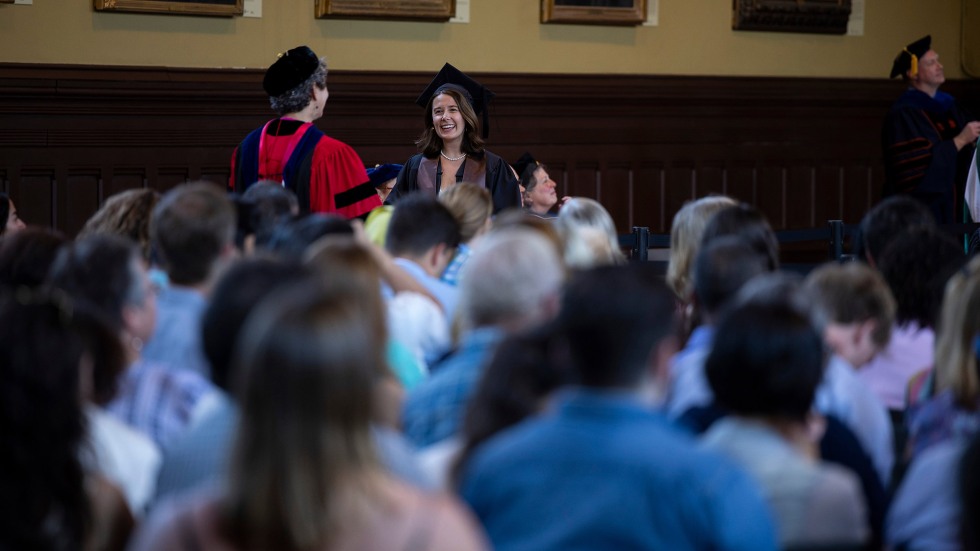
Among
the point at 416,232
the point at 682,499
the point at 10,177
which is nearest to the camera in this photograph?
the point at 682,499

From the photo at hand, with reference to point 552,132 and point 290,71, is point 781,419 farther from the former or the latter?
point 552,132

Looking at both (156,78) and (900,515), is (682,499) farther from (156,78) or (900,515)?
(156,78)

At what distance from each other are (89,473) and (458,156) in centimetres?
587

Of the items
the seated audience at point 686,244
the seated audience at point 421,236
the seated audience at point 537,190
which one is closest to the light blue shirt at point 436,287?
the seated audience at point 421,236

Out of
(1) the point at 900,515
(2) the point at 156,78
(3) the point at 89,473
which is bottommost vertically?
(1) the point at 900,515

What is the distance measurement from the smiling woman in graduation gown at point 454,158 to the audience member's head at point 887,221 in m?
3.07

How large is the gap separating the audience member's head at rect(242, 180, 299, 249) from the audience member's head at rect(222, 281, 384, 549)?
10.6 ft

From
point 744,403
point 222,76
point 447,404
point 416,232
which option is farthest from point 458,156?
point 744,403

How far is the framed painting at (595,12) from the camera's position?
11359 mm

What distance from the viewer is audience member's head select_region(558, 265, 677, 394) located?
246 centimetres

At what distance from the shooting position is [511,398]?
2883mm

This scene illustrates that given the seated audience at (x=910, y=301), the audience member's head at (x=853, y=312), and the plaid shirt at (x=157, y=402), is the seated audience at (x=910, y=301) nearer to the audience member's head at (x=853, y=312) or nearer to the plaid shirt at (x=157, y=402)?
the audience member's head at (x=853, y=312)

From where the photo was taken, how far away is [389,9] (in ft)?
35.0

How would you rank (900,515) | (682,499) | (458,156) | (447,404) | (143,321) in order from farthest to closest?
1. (458,156)
2. (143,321)
3. (447,404)
4. (900,515)
5. (682,499)
